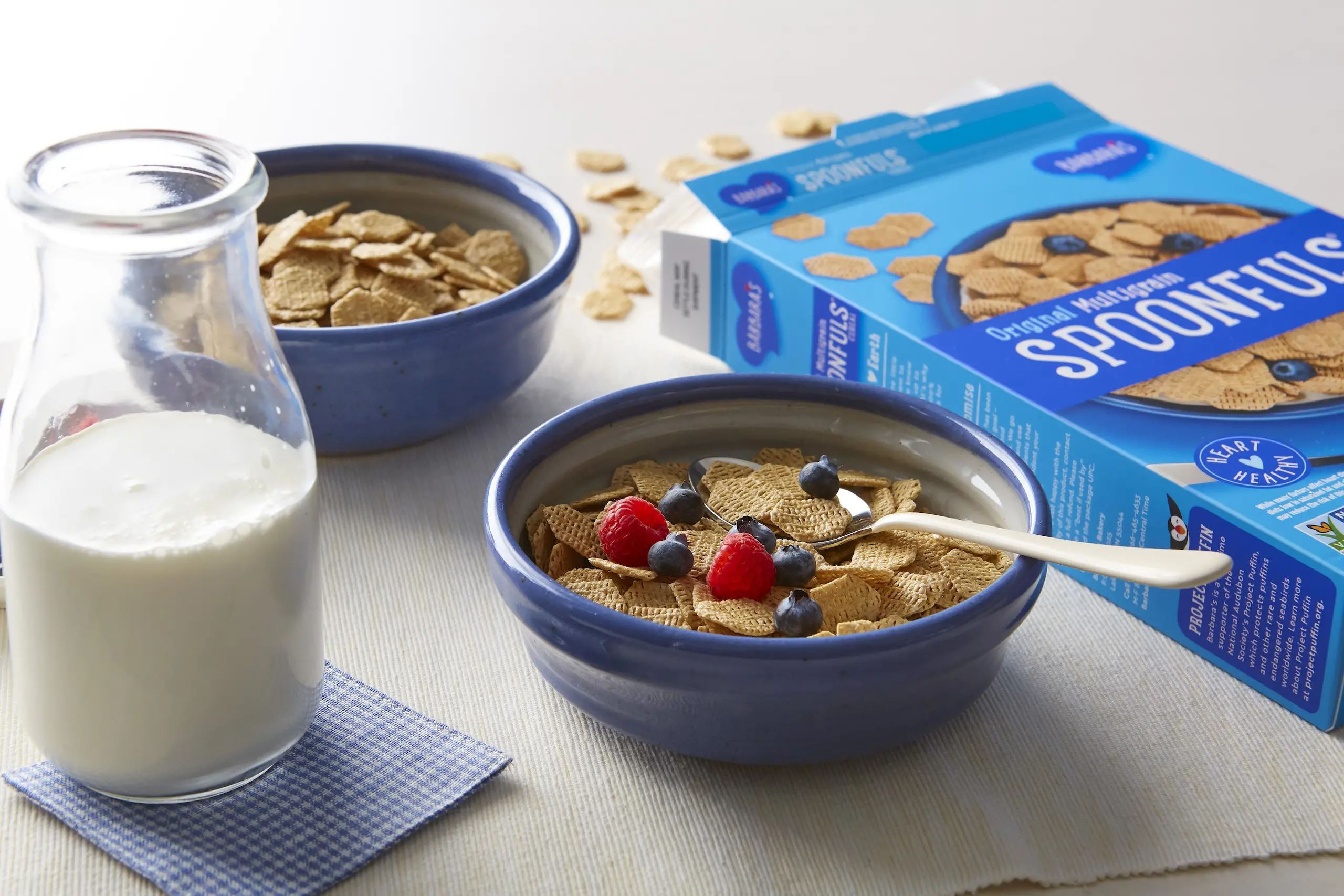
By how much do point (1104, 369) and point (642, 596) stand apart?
40 centimetres

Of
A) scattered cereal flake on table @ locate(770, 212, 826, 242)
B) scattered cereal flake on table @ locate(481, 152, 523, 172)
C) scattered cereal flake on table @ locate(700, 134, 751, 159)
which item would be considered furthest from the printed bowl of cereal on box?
scattered cereal flake on table @ locate(481, 152, 523, 172)

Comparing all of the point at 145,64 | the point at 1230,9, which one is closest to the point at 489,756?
the point at 145,64

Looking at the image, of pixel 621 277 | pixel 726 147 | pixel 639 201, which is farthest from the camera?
pixel 726 147

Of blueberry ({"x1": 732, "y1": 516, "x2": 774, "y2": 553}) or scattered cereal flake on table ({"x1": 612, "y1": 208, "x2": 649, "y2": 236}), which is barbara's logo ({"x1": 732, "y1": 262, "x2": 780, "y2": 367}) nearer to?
scattered cereal flake on table ({"x1": 612, "y1": 208, "x2": 649, "y2": 236})

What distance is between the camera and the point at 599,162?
1545 millimetres

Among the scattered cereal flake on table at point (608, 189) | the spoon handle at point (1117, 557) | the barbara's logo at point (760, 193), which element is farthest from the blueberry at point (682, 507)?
the scattered cereal flake on table at point (608, 189)

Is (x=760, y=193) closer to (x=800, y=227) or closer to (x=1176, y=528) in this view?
(x=800, y=227)

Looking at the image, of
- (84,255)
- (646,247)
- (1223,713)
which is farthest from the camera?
(646,247)

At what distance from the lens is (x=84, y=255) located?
→ 2.15 ft

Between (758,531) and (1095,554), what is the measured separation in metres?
0.20

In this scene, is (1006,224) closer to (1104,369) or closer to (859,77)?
(1104,369)

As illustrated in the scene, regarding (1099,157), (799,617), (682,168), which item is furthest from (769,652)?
(682,168)

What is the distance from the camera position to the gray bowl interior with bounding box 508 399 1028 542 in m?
0.92

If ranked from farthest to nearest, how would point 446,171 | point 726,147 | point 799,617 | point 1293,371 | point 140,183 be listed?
point 726,147, point 446,171, point 1293,371, point 799,617, point 140,183
